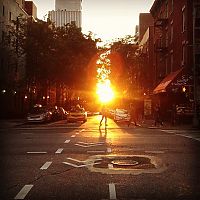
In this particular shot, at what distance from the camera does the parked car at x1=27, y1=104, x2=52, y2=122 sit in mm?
38906

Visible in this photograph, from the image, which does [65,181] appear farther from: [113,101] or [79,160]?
[113,101]

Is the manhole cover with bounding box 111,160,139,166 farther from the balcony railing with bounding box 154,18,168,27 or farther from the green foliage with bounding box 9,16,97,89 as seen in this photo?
the green foliage with bounding box 9,16,97,89

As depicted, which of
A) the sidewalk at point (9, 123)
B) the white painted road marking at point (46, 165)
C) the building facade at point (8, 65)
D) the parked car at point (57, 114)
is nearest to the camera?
the white painted road marking at point (46, 165)

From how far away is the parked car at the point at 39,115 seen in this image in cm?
3891

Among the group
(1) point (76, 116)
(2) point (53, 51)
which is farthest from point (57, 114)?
(2) point (53, 51)

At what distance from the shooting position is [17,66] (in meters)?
56.5

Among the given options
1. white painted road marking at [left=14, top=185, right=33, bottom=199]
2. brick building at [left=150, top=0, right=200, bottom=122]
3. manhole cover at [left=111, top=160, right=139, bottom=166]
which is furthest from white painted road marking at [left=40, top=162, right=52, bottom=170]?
brick building at [left=150, top=0, right=200, bottom=122]

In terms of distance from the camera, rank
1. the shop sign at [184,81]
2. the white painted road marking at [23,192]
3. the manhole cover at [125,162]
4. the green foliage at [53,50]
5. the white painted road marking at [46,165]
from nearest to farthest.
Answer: the white painted road marking at [23,192] < the white painted road marking at [46,165] < the manhole cover at [125,162] < the shop sign at [184,81] < the green foliage at [53,50]

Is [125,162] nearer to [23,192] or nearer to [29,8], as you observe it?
[23,192]

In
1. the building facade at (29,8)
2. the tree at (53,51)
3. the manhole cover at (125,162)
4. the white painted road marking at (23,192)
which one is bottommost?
the white painted road marking at (23,192)

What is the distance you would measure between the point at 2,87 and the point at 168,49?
62.0 ft

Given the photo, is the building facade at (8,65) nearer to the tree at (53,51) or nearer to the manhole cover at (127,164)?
the tree at (53,51)

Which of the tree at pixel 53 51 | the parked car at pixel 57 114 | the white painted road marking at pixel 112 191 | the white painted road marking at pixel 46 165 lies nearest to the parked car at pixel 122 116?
the parked car at pixel 57 114

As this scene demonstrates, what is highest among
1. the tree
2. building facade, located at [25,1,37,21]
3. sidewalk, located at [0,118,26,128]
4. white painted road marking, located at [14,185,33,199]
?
building facade, located at [25,1,37,21]
